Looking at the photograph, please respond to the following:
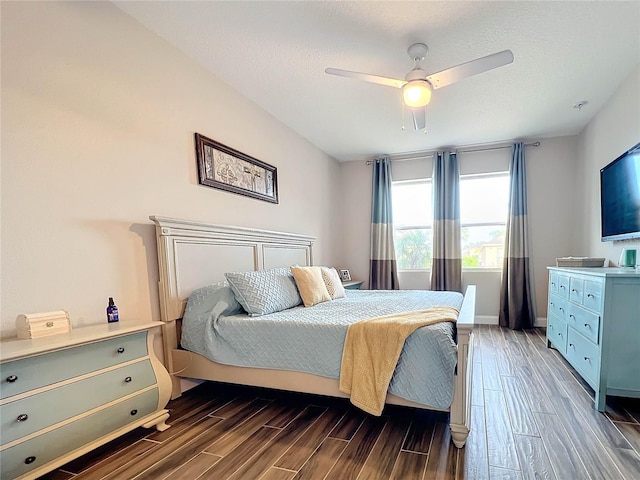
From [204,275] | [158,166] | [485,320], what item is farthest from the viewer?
[485,320]

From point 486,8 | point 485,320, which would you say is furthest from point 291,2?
point 485,320

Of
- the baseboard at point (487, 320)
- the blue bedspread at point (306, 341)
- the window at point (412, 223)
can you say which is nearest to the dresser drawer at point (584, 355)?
the blue bedspread at point (306, 341)

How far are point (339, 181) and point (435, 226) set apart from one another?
5.72 feet

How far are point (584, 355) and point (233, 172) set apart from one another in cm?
321

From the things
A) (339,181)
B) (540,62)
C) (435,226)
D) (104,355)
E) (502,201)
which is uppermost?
(540,62)

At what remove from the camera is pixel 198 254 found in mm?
2486

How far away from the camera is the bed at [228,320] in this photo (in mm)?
1680

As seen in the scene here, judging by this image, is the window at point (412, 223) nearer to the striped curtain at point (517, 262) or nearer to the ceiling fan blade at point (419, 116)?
the striped curtain at point (517, 262)

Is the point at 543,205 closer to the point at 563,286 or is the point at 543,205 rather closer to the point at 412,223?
the point at 412,223

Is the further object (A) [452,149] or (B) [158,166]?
(A) [452,149]

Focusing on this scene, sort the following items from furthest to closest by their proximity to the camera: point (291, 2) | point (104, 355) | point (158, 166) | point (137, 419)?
point (158, 166) → point (291, 2) → point (137, 419) → point (104, 355)

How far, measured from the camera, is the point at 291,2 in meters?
1.95

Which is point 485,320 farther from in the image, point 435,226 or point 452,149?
point 452,149

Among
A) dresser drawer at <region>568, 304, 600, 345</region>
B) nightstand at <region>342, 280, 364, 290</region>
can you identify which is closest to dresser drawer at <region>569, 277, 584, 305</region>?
dresser drawer at <region>568, 304, 600, 345</region>
